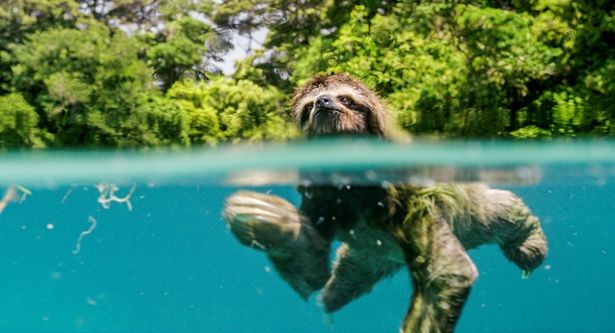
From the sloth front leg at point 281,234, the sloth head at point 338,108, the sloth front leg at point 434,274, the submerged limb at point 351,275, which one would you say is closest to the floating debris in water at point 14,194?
the submerged limb at point 351,275

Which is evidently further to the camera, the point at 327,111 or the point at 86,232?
the point at 86,232

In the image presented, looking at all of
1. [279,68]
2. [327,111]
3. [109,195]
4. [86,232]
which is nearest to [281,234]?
[327,111]

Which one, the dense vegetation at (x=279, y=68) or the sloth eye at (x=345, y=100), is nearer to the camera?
the sloth eye at (x=345, y=100)

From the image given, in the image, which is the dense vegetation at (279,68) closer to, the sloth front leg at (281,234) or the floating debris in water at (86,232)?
the floating debris in water at (86,232)

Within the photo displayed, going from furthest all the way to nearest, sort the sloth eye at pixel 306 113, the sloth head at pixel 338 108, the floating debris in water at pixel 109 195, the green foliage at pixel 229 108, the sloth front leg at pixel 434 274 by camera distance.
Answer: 1. the green foliage at pixel 229 108
2. the floating debris in water at pixel 109 195
3. the sloth eye at pixel 306 113
4. the sloth head at pixel 338 108
5. the sloth front leg at pixel 434 274

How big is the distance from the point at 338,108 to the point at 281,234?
984 millimetres

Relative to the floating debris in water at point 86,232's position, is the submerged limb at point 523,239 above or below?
above

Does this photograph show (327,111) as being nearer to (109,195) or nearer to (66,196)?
(109,195)

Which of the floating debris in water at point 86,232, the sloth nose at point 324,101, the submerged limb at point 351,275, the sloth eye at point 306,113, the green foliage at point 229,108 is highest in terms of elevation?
the sloth nose at point 324,101

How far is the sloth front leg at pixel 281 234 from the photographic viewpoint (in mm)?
5543

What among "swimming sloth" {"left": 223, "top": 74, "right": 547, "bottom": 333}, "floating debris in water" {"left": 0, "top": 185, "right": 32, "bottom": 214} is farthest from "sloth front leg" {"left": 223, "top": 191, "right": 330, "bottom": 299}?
"floating debris in water" {"left": 0, "top": 185, "right": 32, "bottom": 214}

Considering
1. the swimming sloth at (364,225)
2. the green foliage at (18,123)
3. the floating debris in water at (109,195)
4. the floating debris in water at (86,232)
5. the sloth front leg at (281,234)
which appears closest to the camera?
the sloth front leg at (281,234)

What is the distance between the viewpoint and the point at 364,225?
6.10 meters

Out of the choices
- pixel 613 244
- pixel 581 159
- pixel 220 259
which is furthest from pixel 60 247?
pixel 613 244
